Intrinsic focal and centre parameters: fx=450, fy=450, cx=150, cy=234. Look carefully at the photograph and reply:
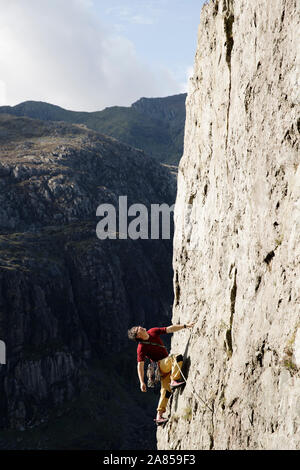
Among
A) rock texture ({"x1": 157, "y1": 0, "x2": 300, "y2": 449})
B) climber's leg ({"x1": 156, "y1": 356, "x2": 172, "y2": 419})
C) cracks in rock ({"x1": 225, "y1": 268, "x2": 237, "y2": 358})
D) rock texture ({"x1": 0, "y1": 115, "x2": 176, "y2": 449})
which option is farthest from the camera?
rock texture ({"x1": 0, "y1": 115, "x2": 176, "y2": 449})

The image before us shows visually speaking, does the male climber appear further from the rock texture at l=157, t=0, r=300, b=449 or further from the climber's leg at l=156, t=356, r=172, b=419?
the rock texture at l=157, t=0, r=300, b=449

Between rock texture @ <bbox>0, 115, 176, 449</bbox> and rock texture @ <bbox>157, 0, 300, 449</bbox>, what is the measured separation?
295 feet

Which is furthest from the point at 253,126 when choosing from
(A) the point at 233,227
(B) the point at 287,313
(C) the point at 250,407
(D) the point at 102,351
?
(D) the point at 102,351

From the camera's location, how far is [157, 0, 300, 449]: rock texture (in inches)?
421

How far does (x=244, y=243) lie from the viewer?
14.0m

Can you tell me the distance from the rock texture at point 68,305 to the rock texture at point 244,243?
295ft

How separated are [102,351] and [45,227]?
43.9m

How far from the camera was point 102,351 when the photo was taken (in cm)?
12850

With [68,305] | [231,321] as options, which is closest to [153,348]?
[231,321]

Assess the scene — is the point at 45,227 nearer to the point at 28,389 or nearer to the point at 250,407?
the point at 28,389

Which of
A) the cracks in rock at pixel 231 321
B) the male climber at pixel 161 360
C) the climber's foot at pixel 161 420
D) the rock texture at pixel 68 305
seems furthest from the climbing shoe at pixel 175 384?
the rock texture at pixel 68 305

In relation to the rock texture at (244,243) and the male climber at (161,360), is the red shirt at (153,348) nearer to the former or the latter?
the male climber at (161,360)

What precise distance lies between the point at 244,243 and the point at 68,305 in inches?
4535

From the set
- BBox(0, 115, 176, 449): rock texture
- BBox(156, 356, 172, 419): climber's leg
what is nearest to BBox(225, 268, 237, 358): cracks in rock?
BBox(156, 356, 172, 419): climber's leg
